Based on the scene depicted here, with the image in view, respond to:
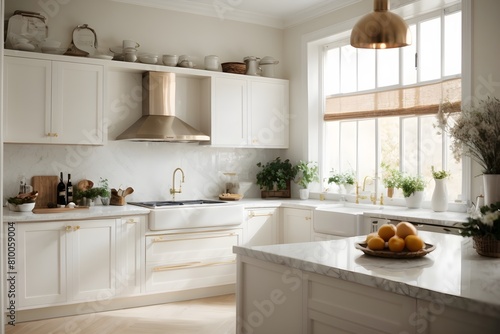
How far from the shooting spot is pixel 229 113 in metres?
5.62

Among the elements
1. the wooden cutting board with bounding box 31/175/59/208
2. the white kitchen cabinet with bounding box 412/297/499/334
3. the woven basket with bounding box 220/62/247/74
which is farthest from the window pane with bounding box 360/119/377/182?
the white kitchen cabinet with bounding box 412/297/499/334

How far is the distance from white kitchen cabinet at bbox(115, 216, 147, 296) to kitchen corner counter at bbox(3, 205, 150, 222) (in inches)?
2.9

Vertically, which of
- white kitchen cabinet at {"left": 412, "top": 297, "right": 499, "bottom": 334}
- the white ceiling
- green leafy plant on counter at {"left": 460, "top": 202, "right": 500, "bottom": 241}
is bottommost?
white kitchen cabinet at {"left": 412, "top": 297, "right": 499, "bottom": 334}

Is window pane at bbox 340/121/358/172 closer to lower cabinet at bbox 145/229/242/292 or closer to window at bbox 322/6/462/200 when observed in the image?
window at bbox 322/6/462/200

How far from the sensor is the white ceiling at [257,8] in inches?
218

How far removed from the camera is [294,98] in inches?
242

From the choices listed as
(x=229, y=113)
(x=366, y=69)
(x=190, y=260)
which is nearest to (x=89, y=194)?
(x=190, y=260)

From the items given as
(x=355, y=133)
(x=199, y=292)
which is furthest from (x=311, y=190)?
(x=199, y=292)

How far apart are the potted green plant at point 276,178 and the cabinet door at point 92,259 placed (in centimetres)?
200

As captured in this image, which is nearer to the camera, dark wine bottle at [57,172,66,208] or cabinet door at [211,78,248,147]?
dark wine bottle at [57,172,66,208]

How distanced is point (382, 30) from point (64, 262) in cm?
322

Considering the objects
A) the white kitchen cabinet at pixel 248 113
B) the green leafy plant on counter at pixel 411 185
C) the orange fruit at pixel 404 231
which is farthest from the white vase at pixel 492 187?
the white kitchen cabinet at pixel 248 113

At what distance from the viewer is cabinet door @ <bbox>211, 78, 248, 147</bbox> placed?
5.54m

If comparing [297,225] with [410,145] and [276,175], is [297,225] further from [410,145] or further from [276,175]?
[410,145]
